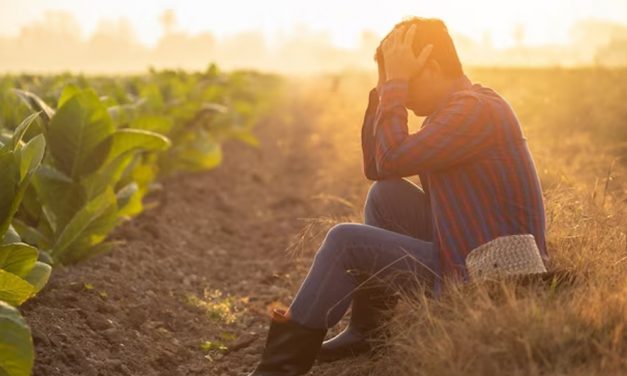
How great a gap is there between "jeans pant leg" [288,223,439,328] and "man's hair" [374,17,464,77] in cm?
62

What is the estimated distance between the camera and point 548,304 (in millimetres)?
2158

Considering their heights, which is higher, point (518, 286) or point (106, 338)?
point (518, 286)

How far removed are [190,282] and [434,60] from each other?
228cm

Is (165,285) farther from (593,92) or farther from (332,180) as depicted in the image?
(593,92)

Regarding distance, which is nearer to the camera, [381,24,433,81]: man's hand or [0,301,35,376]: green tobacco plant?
[0,301,35,376]: green tobacco plant

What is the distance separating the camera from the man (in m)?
2.46

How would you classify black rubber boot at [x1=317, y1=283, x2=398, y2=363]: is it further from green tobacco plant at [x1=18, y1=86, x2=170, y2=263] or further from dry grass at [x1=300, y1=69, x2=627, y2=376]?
green tobacco plant at [x1=18, y1=86, x2=170, y2=263]

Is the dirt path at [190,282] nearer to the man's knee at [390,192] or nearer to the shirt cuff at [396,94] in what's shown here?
the man's knee at [390,192]

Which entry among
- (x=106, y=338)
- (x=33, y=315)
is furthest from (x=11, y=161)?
(x=106, y=338)

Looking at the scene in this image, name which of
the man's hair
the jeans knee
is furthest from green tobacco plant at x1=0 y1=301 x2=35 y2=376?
the man's hair

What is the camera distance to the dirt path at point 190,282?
119 inches

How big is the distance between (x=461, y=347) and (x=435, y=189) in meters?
0.73

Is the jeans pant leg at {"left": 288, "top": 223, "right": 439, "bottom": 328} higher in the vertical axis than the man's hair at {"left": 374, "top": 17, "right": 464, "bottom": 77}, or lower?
lower

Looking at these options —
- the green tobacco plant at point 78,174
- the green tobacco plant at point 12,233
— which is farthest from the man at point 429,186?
the green tobacco plant at point 78,174
